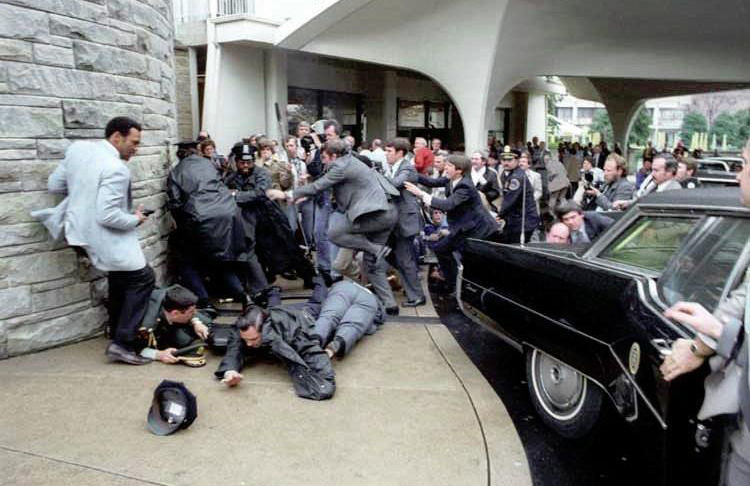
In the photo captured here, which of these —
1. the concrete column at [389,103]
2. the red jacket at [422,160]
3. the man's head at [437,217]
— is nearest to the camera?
the man's head at [437,217]

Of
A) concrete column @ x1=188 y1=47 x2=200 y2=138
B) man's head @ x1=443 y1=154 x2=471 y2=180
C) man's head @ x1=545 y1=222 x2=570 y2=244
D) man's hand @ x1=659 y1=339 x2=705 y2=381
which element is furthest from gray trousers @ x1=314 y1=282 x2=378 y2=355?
concrete column @ x1=188 y1=47 x2=200 y2=138

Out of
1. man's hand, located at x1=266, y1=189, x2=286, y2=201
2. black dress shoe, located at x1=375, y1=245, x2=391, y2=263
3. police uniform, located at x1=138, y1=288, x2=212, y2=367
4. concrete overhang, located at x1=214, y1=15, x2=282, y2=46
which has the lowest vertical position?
police uniform, located at x1=138, y1=288, x2=212, y2=367

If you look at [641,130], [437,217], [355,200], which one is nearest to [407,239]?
[355,200]

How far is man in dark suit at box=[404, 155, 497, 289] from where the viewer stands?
6.25 m

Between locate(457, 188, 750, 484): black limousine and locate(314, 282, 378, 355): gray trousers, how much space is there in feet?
3.60

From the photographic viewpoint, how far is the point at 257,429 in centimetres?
362

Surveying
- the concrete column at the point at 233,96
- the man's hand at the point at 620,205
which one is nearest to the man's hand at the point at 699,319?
the man's hand at the point at 620,205

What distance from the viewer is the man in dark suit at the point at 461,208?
→ 6.25 metres

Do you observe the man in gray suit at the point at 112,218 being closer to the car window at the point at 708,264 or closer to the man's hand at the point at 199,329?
the man's hand at the point at 199,329

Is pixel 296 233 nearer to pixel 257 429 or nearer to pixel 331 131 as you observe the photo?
pixel 331 131

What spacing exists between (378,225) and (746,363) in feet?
13.9

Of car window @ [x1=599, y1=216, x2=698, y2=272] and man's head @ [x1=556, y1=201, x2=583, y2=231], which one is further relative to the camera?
man's head @ [x1=556, y1=201, x2=583, y2=231]

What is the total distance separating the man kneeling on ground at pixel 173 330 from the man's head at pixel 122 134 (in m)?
1.13

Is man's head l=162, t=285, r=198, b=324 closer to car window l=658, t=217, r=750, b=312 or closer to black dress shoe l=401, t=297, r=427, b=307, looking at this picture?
black dress shoe l=401, t=297, r=427, b=307
